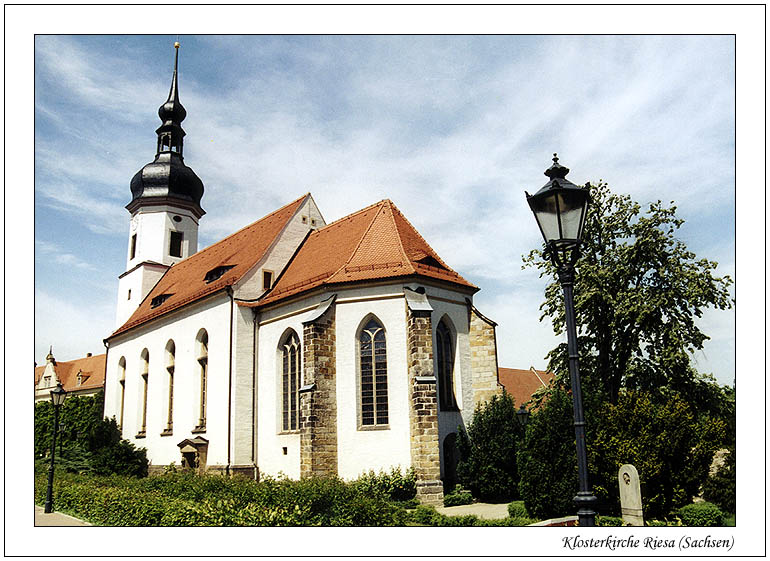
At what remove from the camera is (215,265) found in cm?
3078

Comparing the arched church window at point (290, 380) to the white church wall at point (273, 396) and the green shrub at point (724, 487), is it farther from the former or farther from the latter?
the green shrub at point (724, 487)

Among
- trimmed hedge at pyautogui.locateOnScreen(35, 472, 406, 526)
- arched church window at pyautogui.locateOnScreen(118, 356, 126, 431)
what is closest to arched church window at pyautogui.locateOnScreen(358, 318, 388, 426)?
trimmed hedge at pyautogui.locateOnScreen(35, 472, 406, 526)

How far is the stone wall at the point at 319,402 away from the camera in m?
20.5

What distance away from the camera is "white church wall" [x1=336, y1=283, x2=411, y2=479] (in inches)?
802

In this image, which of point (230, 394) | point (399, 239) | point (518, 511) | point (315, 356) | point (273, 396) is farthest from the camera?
point (230, 394)

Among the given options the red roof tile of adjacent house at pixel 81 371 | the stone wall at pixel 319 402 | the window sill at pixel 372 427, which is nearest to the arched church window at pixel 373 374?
the window sill at pixel 372 427

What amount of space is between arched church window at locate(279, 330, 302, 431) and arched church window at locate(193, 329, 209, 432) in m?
4.55

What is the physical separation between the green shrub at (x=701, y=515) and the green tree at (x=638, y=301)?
31.9 feet

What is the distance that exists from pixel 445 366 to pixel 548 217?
51.2ft

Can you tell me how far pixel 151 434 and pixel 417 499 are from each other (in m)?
16.9

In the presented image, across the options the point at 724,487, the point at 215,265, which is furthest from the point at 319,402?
the point at 215,265

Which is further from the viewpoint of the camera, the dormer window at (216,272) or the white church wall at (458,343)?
the dormer window at (216,272)

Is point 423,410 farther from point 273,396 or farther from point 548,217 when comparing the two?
point 548,217
